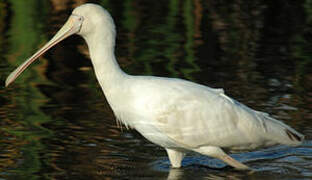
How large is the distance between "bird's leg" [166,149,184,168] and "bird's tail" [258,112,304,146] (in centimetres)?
103

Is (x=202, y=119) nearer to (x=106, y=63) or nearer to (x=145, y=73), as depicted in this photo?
(x=106, y=63)

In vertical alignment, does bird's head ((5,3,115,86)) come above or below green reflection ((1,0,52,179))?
above

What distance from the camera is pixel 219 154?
352 inches

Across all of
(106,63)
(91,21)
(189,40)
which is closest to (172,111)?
(106,63)

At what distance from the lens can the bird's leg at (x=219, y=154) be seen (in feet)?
29.3

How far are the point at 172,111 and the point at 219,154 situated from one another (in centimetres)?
80

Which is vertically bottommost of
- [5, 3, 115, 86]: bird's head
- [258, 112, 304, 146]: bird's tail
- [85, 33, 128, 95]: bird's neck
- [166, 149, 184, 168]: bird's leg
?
[166, 149, 184, 168]: bird's leg

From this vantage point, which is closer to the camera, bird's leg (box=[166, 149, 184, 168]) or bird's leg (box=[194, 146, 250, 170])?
bird's leg (box=[194, 146, 250, 170])

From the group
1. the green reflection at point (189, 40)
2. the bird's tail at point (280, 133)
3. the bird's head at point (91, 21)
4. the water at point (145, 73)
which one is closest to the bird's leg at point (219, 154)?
the water at point (145, 73)

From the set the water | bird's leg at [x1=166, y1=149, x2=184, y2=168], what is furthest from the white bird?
the water

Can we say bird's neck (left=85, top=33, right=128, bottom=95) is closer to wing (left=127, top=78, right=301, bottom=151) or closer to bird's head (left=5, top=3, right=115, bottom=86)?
bird's head (left=5, top=3, right=115, bottom=86)

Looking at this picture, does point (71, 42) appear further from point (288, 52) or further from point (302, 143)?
point (302, 143)

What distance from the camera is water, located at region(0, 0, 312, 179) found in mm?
9297

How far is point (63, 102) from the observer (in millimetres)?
11875
